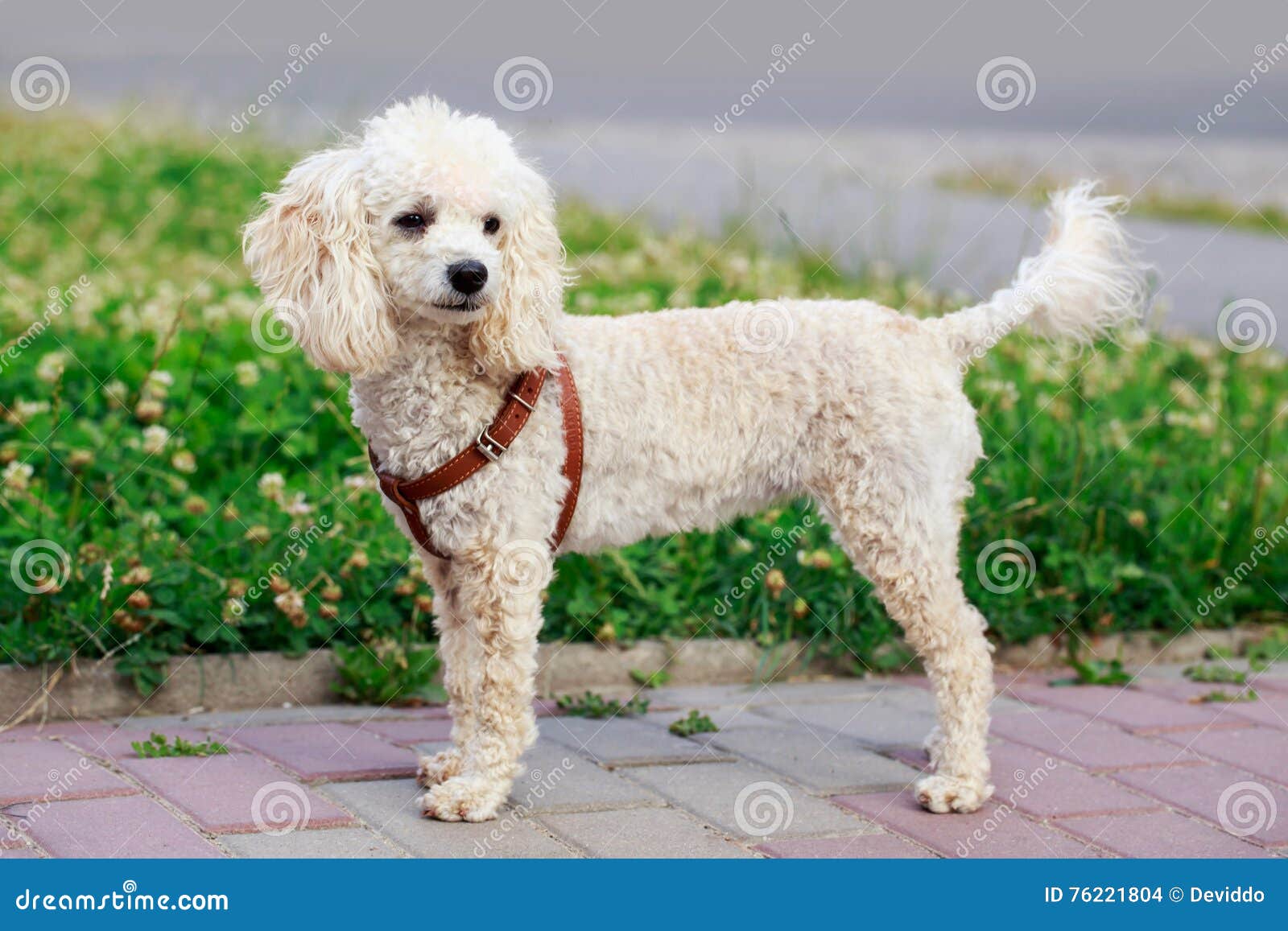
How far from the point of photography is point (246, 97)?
10.2 meters

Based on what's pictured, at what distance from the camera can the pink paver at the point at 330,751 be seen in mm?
3354

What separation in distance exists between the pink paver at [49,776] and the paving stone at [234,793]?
7 cm

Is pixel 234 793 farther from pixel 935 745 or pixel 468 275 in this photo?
pixel 935 745

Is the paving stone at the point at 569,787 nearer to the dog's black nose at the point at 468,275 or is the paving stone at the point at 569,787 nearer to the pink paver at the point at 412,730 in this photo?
the pink paver at the point at 412,730

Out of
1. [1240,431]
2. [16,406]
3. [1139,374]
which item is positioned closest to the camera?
[16,406]

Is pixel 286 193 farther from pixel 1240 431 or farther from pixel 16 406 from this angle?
pixel 1240 431

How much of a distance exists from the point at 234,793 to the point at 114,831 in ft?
1.02

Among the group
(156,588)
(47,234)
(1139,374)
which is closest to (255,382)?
(156,588)

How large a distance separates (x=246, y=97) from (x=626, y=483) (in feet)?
25.8

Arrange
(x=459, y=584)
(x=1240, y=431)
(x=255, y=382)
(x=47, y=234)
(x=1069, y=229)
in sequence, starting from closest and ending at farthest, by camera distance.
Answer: (x=459, y=584) < (x=1069, y=229) < (x=255, y=382) < (x=1240, y=431) < (x=47, y=234)

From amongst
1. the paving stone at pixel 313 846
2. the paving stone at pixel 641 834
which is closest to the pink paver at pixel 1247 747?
the paving stone at pixel 641 834

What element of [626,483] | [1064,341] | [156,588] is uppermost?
[1064,341]

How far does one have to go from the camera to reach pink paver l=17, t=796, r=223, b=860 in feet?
9.10

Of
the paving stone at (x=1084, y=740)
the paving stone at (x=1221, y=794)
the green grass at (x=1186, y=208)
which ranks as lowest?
the paving stone at (x=1084, y=740)
